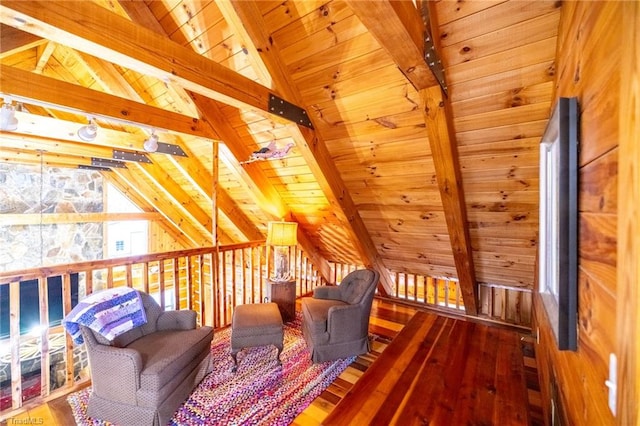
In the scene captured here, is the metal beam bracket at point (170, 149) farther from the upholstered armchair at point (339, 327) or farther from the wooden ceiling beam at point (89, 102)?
the upholstered armchair at point (339, 327)

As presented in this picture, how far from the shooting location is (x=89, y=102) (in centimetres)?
223

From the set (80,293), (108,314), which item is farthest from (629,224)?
(80,293)

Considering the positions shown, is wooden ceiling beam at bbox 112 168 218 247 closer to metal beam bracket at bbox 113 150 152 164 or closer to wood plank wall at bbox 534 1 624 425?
metal beam bracket at bbox 113 150 152 164

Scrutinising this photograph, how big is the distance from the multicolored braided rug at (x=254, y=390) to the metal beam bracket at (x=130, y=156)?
2974 millimetres

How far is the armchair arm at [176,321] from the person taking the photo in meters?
2.29

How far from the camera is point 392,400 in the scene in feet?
5.74

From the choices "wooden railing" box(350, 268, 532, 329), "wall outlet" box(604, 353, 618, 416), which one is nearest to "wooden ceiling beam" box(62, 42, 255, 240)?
"wooden railing" box(350, 268, 532, 329)

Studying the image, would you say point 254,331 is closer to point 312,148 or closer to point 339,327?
point 339,327

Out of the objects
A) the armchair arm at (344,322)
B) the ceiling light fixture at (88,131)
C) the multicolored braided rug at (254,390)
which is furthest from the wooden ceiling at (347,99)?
the multicolored braided rug at (254,390)

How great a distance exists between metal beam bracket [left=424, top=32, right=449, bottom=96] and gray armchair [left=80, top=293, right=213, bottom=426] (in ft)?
8.39

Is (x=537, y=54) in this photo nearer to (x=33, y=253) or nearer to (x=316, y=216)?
(x=316, y=216)

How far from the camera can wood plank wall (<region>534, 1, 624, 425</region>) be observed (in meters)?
0.66

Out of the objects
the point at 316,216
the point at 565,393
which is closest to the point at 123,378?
the point at 565,393

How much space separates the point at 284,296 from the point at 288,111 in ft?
7.54
